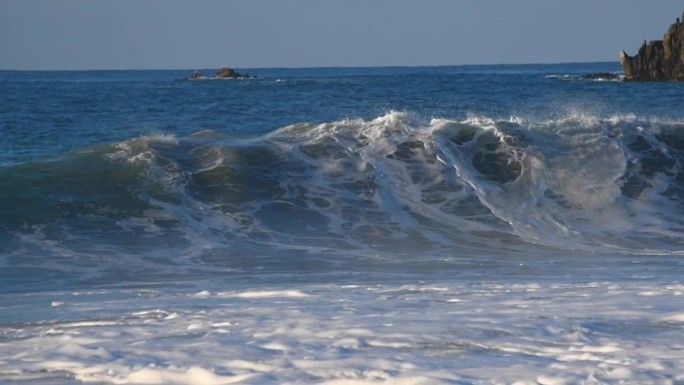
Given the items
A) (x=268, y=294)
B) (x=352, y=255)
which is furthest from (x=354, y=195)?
(x=268, y=294)

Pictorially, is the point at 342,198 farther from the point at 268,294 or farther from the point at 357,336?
the point at 357,336

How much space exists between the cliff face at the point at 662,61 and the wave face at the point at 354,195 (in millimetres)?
35656

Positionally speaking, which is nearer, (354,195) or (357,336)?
(357,336)

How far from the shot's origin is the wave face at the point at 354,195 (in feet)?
34.1

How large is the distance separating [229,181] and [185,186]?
0.59 metres

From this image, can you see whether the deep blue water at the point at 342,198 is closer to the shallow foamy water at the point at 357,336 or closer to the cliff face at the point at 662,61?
the shallow foamy water at the point at 357,336

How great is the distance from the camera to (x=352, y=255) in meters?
9.84

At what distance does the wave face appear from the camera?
10.4 meters

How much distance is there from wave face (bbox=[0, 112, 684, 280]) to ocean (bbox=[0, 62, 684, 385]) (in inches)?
1.6

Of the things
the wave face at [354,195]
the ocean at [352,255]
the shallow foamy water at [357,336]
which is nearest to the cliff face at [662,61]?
the ocean at [352,255]

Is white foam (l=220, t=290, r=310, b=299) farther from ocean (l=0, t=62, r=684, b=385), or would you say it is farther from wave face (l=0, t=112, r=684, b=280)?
wave face (l=0, t=112, r=684, b=280)

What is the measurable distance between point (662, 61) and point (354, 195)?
41690mm

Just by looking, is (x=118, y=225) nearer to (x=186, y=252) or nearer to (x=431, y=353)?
(x=186, y=252)

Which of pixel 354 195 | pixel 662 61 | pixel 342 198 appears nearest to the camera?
pixel 342 198
